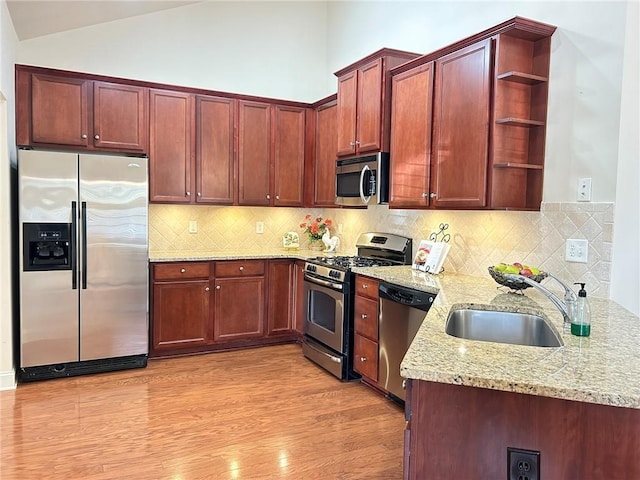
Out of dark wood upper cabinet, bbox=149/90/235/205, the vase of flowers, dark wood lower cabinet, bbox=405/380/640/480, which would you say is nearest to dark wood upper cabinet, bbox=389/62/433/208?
the vase of flowers

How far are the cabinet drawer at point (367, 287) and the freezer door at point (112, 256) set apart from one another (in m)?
1.76

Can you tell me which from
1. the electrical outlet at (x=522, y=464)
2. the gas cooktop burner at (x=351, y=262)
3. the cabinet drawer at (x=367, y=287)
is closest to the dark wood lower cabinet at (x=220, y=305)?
the gas cooktop burner at (x=351, y=262)

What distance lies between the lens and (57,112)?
12.6 feet

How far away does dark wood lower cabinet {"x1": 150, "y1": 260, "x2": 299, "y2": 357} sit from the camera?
4.10 metres

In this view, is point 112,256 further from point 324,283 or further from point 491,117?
point 491,117

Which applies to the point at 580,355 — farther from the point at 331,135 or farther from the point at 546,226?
the point at 331,135

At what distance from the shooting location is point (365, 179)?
3.78 m

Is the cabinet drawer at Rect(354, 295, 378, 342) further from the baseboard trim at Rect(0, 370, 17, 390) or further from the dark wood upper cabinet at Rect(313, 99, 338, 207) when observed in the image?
the baseboard trim at Rect(0, 370, 17, 390)

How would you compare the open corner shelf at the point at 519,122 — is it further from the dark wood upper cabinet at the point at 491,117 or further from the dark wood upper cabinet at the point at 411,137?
the dark wood upper cabinet at the point at 411,137

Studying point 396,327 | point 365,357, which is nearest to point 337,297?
point 365,357

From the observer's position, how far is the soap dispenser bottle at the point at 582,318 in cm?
166

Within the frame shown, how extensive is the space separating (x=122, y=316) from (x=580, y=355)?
338cm

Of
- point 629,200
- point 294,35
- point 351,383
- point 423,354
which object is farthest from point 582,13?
point 294,35

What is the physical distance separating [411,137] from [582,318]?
6.56 ft
